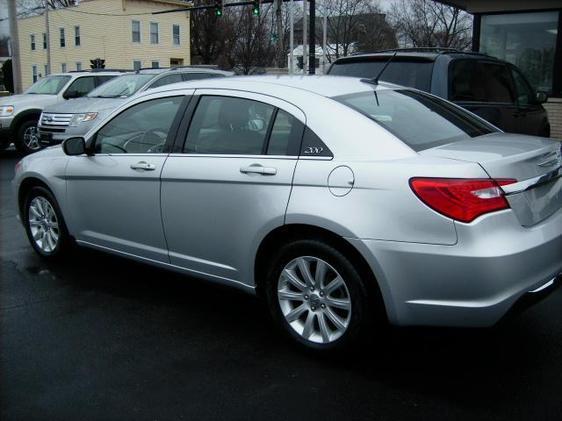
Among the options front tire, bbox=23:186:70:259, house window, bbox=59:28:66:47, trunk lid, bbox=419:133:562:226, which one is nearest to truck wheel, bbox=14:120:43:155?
front tire, bbox=23:186:70:259

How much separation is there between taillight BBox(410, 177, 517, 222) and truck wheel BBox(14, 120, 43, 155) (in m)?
11.7

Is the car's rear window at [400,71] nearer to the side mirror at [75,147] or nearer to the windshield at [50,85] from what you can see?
the side mirror at [75,147]

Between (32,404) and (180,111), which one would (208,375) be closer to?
(32,404)

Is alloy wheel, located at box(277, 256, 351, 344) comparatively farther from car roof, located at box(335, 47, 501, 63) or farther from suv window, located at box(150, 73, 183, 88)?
suv window, located at box(150, 73, 183, 88)

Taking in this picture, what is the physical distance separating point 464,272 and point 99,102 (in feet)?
32.9

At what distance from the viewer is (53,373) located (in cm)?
340

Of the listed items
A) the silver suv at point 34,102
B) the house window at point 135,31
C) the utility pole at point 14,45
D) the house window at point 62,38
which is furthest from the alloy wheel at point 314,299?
the house window at point 62,38

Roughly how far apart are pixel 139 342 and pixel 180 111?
158 cm

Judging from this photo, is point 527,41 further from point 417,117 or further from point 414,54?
point 417,117

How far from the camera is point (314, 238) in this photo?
349cm

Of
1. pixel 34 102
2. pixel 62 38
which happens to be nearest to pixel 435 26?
pixel 62 38

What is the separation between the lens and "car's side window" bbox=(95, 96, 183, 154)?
4.41m

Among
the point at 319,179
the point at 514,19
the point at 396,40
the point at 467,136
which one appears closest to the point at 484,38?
the point at 514,19

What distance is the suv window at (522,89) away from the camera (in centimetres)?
770
